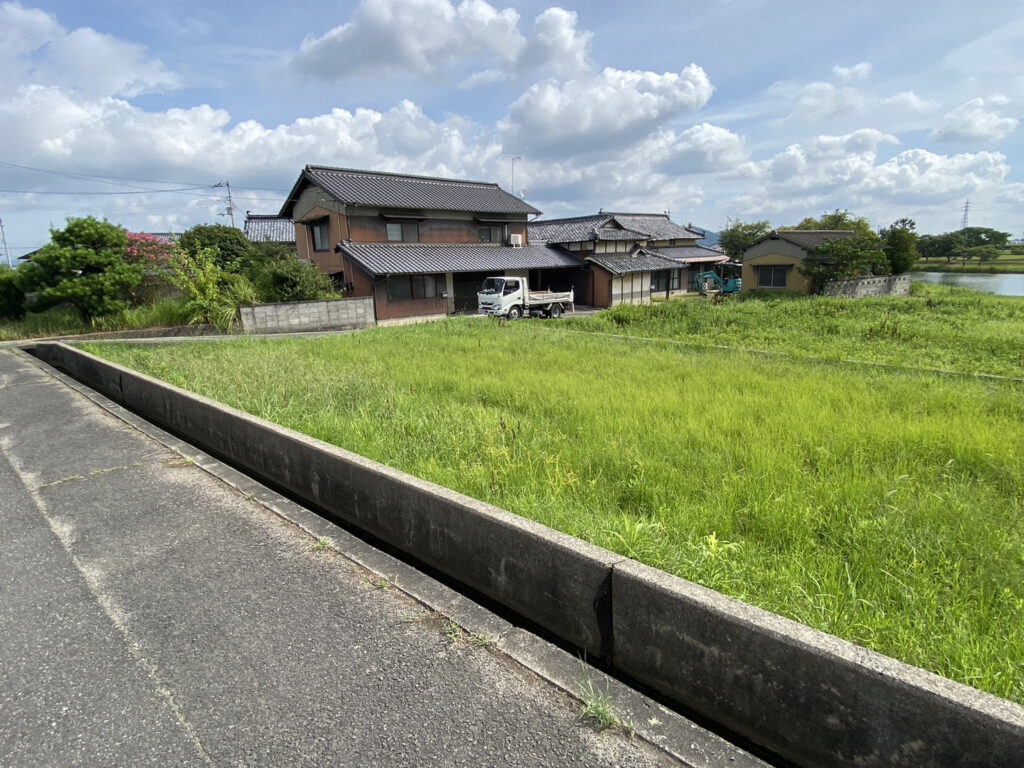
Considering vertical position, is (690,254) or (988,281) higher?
(690,254)

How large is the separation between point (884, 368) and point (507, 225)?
77.3ft

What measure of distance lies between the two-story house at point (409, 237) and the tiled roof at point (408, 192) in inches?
2.1

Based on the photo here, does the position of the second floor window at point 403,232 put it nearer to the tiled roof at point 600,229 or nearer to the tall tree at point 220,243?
the tall tree at point 220,243

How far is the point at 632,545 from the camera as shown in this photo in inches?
107

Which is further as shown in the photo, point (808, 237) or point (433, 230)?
point (808, 237)

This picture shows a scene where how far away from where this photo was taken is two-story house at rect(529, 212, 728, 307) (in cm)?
2994

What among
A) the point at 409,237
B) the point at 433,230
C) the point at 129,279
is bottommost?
the point at 129,279

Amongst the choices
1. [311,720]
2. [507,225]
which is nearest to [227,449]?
[311,720]

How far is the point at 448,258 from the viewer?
81.9 feet

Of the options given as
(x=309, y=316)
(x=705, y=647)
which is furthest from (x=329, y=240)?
(x=705, y=647)

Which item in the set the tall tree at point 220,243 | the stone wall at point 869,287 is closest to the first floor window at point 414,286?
the tall tree at point 220,243

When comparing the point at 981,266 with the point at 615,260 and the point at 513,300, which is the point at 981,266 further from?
the point at 513,300

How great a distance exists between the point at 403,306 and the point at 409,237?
14.7 feet

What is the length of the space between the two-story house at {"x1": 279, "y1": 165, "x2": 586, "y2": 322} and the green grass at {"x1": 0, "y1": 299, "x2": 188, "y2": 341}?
6880 millimetres
